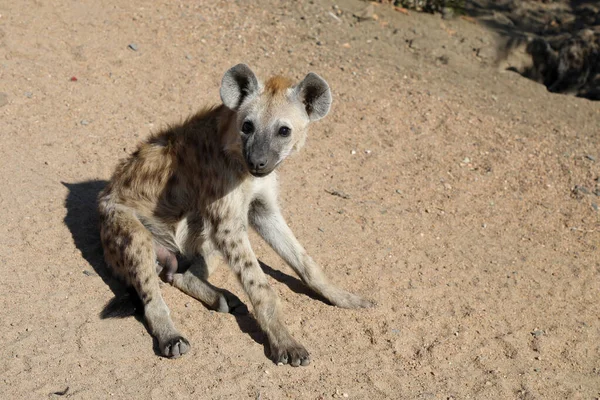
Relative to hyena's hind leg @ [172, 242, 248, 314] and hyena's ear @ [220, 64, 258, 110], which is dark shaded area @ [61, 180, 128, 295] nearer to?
hyena's hind leg @ [172, 242, 248, 314]

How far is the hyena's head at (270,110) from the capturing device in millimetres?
3510

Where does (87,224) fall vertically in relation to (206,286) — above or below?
below

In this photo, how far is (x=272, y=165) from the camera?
3.50 metres

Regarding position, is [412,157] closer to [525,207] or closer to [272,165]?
[525,207]

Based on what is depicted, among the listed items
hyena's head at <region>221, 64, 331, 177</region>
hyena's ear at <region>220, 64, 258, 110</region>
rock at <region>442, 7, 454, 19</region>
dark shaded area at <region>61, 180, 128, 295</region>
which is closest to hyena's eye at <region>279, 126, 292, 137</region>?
hyena's head at <region>221, 64, 331, 177</region>

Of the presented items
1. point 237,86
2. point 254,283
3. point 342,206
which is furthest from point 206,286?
point 342,206

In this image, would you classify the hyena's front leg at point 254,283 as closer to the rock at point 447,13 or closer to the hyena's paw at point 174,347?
the hyena's paw at point 174,347

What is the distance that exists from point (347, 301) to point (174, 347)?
1045 millimetres

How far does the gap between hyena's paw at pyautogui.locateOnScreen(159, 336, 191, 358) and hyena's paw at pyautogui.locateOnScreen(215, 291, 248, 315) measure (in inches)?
15.6

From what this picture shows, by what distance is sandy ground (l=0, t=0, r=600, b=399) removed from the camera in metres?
3.43

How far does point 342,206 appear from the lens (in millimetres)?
4926

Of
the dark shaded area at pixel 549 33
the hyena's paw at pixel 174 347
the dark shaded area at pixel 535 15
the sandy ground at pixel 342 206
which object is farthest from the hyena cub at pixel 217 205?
the dark shaded area at pixel 535 15

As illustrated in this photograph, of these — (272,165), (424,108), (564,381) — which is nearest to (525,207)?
(424,108)

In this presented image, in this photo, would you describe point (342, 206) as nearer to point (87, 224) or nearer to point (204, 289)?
point (204, 289)
